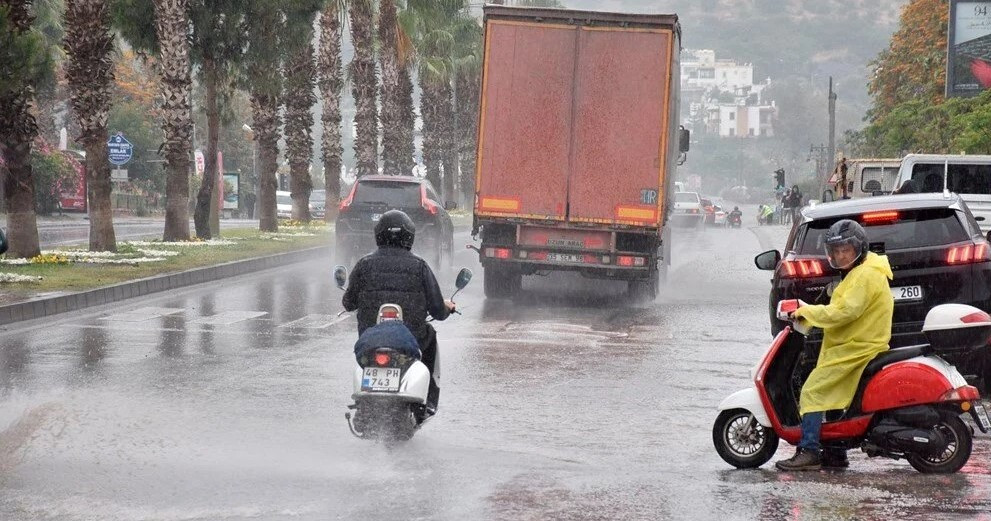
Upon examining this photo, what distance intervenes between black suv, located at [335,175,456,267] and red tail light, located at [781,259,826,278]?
16017 millimetres

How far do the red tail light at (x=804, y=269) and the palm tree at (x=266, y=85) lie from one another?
Result: 2500 centimetres

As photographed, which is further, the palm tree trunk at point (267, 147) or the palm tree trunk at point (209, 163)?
the palm tree trunk at point (267, 147)

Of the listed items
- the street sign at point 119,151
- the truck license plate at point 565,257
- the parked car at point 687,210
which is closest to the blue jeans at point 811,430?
the truck license plate at point 565,257

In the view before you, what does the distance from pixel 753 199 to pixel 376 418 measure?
530 ft

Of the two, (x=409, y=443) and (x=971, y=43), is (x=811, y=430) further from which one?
(x=971, y=43)

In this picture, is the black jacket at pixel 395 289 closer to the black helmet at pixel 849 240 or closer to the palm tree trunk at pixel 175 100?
the black helmet at pixel 849 240

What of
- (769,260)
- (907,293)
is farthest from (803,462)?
(769,260)

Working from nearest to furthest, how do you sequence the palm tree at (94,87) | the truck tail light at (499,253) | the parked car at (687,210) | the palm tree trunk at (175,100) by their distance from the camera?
the truck tail light at (499,253) < the palm tree at (94,87) < the palm tree trunk at (175,100) < the parked car at (687,210)

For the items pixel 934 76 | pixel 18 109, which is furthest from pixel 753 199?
pixel 18 109

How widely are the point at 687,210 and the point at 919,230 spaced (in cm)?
4626

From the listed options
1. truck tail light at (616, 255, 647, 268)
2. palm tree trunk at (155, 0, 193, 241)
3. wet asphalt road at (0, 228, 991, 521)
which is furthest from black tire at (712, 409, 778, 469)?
palm tree trunk at (155, 0, 193, 241)

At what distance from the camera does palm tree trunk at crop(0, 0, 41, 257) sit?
2331 centimetres

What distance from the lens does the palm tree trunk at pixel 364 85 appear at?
4466 centimetres

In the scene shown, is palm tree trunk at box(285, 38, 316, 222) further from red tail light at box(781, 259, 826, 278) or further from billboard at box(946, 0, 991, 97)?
red tail light at box(781, 259, 826, 278)
